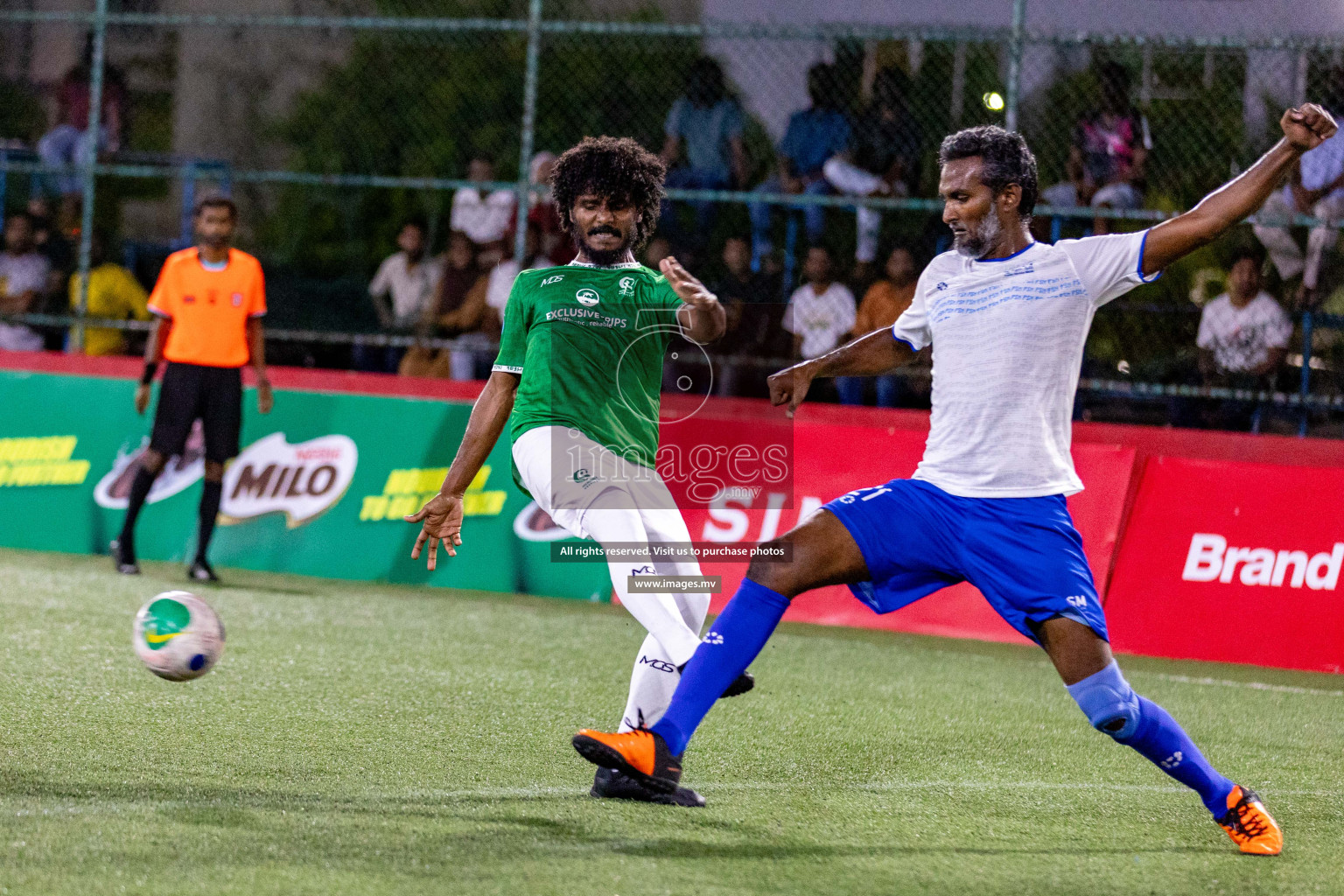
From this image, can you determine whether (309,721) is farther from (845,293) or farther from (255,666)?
Answer: (845,293)

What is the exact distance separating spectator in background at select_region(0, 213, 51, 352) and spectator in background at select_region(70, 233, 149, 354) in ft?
1.82

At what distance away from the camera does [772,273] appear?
40.2ft

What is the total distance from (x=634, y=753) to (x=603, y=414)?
44.3 inches

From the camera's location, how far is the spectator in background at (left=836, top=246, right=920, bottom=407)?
11.5m

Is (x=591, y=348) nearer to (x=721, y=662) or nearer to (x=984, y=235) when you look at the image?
(x=721, y=662)

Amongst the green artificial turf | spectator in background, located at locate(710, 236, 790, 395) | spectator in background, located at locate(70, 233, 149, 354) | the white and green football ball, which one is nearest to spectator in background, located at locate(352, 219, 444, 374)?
spectator in background, located at locate(70, 233, 149, 354)

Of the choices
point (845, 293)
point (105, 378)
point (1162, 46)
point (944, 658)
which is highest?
point (1162, 46)

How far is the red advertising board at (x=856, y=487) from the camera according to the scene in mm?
8938

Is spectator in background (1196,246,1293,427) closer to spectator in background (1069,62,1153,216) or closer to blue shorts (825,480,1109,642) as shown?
spectator in background (1069,62,1153,216)

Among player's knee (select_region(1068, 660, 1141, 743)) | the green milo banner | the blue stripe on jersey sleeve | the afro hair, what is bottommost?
the green milo banner

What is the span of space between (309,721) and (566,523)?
1.46m

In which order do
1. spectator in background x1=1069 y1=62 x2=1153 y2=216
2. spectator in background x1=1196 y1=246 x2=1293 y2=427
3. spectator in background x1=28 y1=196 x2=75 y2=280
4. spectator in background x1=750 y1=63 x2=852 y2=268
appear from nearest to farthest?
1. spectator in background x1=1196 y1=246 x2=1293 y2=427
2. spectator in background x1=1069 y1=62 x2=1153 y2=216
3. spectator in background x1=750 y1=63 x2=852 y2=268
4. spectator in background x1=28 y1=196 x2=75 y2=280

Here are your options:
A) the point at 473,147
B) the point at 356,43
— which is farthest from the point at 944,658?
the point at 356,43

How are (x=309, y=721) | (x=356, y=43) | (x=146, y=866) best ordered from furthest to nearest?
(x=356, y=43), (x=309, y=721), (x=146, y=866)
